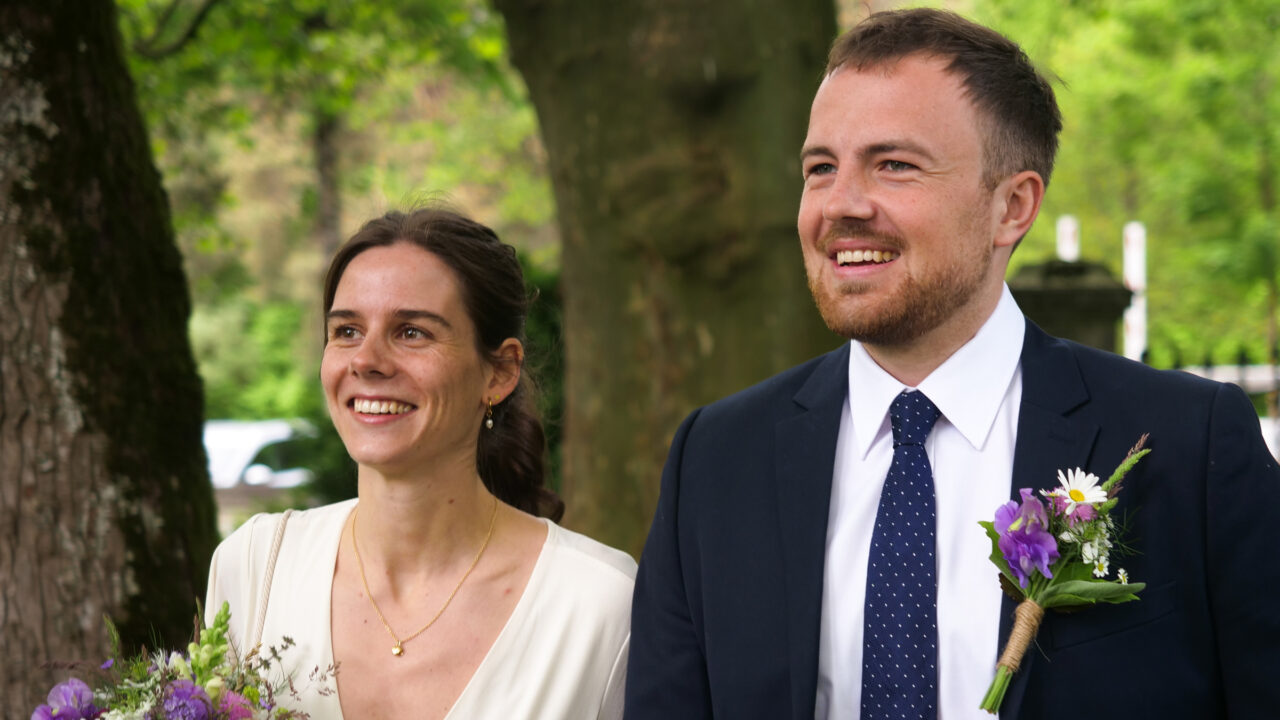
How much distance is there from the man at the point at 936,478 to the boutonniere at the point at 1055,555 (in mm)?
67

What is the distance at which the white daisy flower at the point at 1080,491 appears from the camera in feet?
7.72

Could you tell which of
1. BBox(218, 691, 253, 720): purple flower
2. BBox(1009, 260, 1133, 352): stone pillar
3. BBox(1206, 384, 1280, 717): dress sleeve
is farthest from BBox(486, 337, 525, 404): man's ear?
BBox(1009, 260, 1133, 352): stone pillar

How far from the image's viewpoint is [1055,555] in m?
2.38

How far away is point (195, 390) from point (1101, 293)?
5.45m

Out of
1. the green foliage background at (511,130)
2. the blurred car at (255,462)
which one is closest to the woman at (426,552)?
the green foliage background at (511,130)

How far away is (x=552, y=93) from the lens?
6.70 m

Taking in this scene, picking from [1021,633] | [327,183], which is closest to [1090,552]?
[1021,633]

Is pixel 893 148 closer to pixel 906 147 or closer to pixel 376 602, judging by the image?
pixel 906 147

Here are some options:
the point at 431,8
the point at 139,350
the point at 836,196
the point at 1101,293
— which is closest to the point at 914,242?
the point at 836,196

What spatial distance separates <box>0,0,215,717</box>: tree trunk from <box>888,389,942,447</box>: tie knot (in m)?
2.75

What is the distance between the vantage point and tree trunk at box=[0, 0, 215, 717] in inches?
157

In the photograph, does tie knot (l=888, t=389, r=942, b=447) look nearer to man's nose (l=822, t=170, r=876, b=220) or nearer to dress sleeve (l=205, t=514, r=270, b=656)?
man's nose (l=822, t=170, r=876, b=220)

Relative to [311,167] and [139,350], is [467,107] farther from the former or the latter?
[139,350]

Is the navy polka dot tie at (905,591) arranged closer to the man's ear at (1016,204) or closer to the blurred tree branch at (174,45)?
the man's ear at (1016,204)
